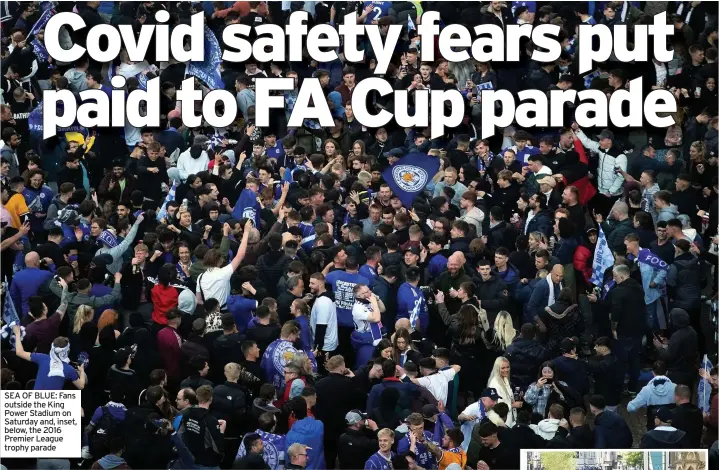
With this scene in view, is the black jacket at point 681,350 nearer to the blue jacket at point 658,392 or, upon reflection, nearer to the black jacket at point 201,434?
the blue jacket at point 658,392

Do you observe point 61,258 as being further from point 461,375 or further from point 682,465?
point 682,465

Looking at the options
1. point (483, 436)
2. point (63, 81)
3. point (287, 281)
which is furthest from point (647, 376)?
point (63, 81)

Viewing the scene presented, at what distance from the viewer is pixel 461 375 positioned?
17031 mm

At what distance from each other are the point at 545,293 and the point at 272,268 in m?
3.20

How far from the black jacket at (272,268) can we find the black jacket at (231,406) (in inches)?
102

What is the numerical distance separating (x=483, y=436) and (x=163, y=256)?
16.7ft

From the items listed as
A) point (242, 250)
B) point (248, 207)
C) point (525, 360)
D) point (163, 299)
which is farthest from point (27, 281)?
point (525, 360)

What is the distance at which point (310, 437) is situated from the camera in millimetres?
15523

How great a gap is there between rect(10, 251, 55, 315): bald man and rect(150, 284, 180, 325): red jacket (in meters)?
1.31

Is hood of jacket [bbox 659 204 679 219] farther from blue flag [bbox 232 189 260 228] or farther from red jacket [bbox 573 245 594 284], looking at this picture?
blue flag [bbox 232 189 260 228]

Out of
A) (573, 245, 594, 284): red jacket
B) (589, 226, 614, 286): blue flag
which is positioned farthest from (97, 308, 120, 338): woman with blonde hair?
(589, 226, 614, 286): blue flag

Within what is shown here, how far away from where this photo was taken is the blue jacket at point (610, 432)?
52.7 ft

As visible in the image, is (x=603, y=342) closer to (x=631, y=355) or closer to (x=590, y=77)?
(x=631, y=355)

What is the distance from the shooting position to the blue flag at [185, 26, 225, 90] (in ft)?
72.6
